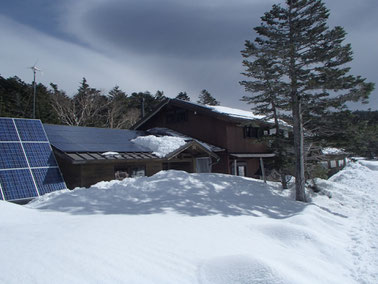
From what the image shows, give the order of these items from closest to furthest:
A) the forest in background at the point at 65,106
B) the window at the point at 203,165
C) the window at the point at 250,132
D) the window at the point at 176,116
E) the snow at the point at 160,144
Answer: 1. the snow at the point at 160,144
2. the window at the point at 203,165
3. the window at the point at 250,132
4. the window at the point at 176,116
5. the forest in background at the point at 65,106

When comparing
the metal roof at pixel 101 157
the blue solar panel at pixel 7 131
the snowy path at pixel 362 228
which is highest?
the blue solar panel at pixel 7 131

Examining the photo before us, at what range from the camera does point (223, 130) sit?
19328 millimetres

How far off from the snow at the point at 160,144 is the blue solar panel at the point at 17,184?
6412mm

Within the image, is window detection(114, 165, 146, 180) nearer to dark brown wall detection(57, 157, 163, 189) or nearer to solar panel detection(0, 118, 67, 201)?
dark brown wall detection(57, 157, 163, 189)

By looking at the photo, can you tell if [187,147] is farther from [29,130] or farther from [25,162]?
[25,162]

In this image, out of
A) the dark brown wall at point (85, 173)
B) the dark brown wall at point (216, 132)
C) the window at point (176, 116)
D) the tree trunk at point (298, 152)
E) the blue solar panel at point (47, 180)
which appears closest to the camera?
the blue solar panel at point (47, 180)

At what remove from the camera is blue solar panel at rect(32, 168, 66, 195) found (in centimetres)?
1080

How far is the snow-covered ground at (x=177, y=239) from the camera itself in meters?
4.15

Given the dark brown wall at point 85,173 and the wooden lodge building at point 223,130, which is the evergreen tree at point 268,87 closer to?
the wooden lodge building at point 223,130

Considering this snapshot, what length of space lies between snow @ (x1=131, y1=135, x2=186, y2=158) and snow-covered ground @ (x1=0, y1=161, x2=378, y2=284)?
150 inches

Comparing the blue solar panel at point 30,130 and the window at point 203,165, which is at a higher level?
the blue solar panel at point 30,130

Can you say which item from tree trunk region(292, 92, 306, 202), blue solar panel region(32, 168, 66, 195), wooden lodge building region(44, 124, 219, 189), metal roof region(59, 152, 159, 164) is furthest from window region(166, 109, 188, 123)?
blue solar panel region(32, 168, 66, 195)

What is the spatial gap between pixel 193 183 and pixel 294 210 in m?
4.13

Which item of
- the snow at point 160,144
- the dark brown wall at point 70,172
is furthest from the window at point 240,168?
the dark brown wall at point 70,172
